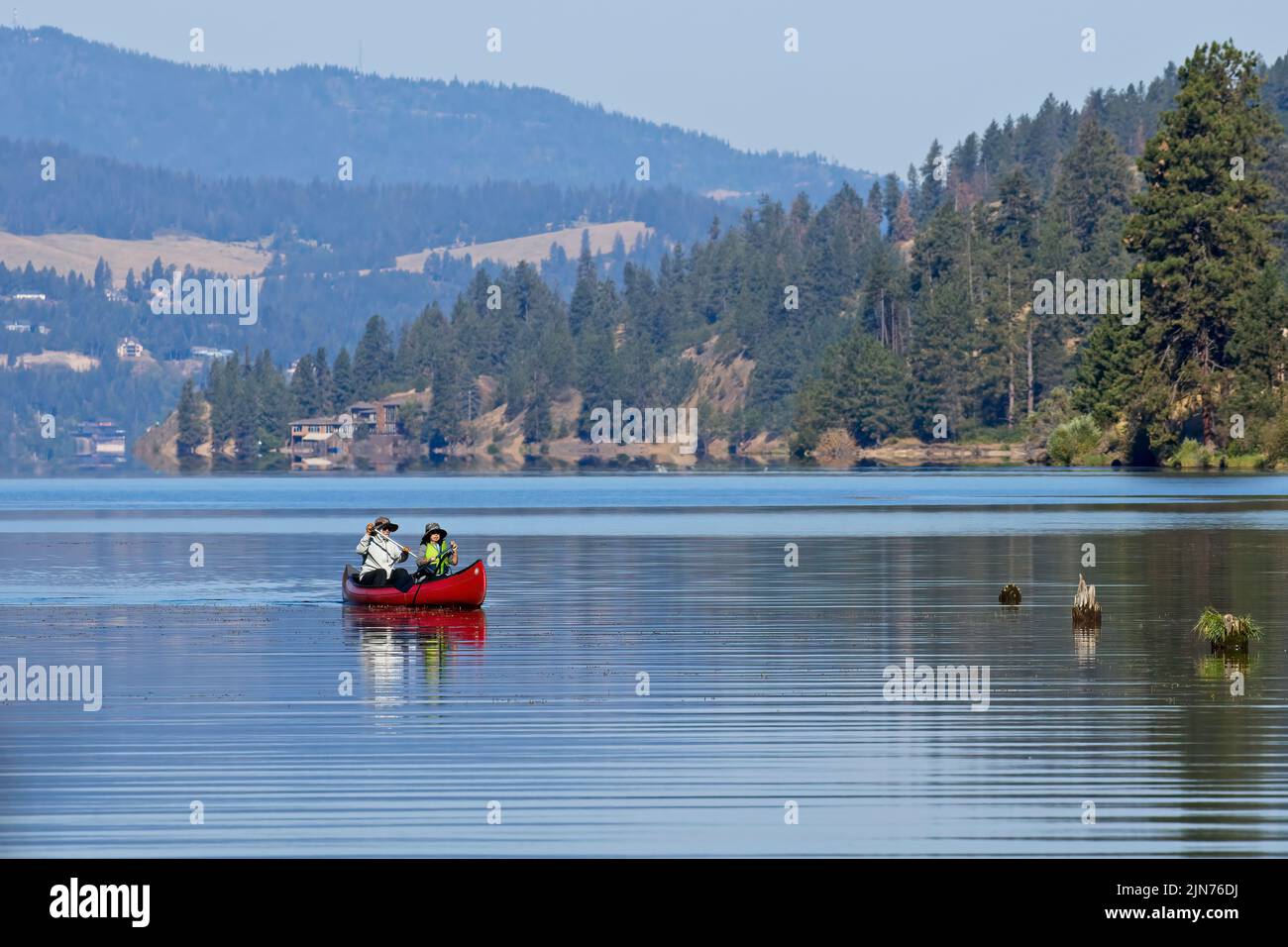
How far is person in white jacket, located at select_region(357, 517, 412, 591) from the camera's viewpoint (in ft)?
181

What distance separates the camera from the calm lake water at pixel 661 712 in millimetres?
24609

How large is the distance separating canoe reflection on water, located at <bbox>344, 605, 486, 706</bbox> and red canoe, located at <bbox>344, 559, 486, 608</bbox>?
1.02ft

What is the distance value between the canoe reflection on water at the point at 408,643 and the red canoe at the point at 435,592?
0.31 m

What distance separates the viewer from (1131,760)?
28719 millimetres

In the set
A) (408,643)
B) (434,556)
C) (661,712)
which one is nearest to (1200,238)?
(434,556)

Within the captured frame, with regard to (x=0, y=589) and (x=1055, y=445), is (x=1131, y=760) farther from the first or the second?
(x=1055, y=445)

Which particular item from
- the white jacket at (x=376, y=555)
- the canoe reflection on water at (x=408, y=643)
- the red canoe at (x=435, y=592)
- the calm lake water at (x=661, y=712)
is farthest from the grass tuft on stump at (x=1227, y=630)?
the white jacket at (x=376, y=555)

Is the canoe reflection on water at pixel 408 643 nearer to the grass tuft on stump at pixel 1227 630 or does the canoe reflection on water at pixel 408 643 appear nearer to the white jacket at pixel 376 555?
the white jacket at pixel 376 555

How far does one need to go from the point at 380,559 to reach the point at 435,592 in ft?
7.21

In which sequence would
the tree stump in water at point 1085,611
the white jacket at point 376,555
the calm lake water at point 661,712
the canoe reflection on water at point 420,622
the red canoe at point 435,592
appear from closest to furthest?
the calm lake water at point 661,712, the tree stump in water at point 1085,611, the canoe reflection on water at point 420,622, the red canoe at point 435,592, the white jacket at point 376,555

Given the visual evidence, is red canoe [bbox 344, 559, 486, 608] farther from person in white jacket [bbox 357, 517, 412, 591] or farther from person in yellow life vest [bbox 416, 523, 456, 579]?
person in yellow life vest [bbox 416, 523, 456, 579]

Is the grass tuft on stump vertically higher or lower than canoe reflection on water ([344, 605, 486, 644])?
higher

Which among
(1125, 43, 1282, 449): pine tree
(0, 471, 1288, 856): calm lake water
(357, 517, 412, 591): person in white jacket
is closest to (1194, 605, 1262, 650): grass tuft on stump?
→ (0, 471, 1288, 856): calm lake water
